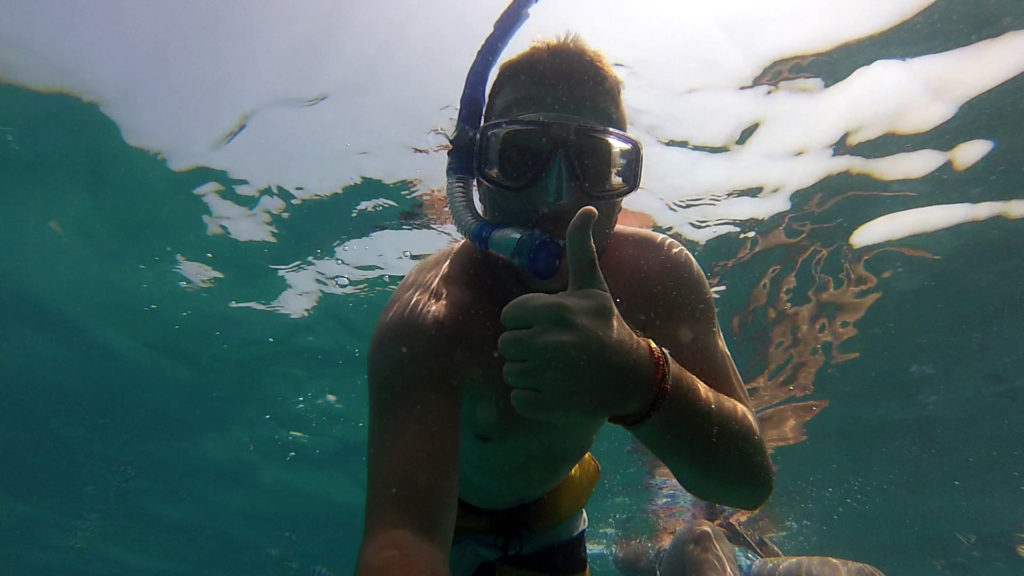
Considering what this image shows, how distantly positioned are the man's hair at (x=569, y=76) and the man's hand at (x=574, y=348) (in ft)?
4.85

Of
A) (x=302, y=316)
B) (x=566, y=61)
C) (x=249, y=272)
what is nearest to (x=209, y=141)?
(x=249, y=272)

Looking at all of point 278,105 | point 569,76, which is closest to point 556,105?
point 569,76

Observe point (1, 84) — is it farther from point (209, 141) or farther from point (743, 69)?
point (743, 69)

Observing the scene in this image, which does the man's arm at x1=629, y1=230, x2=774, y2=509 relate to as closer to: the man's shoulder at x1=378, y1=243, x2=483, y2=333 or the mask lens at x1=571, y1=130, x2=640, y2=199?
the mask lens at x1=571, y1=130, x2=640, y2=199

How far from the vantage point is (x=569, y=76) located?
3.35 m

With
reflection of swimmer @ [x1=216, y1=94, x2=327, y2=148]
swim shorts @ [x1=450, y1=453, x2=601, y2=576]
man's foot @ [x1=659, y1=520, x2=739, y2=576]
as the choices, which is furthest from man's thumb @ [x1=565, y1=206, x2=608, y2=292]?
reflection of swimmer @ [x1=216, y1=94, x2=327, y2=148]

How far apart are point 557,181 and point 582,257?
1043mm

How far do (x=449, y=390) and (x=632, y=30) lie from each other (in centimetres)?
546

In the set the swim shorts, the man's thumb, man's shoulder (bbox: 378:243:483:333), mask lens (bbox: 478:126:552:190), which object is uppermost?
mask lens (bbox: 478:126:552:190)

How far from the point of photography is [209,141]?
881 centimetres

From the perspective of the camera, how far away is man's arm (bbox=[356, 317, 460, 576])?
2.29 m

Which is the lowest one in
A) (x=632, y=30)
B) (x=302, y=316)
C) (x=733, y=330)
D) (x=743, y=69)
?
(x=733, y=330)

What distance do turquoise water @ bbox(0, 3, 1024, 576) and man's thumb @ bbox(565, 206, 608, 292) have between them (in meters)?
6.90

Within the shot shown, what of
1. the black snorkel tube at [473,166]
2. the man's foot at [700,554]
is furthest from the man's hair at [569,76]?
the man's foot at [700,554]
